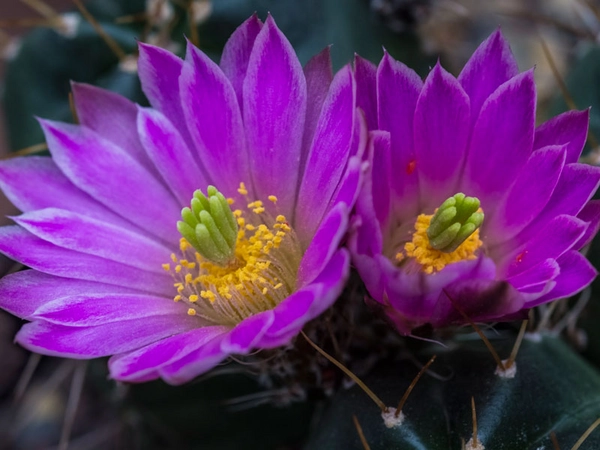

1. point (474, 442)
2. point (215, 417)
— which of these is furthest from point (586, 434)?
point (215, 417)

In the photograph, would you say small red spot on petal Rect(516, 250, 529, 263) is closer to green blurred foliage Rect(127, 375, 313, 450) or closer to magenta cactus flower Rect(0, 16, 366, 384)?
magenta cactus flower Rect(0, 16, 366, 384)

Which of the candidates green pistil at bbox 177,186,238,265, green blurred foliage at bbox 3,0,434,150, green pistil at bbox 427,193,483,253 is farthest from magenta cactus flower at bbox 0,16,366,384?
green blurred foliage at bbox 3,0,434,150

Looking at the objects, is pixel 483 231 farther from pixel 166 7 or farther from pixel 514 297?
pixel 166 7

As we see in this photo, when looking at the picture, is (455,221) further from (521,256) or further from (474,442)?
(474,442)

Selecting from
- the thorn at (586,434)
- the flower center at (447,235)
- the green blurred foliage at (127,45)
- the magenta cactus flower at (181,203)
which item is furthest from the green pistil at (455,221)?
the green blurred foliage at (127,45)

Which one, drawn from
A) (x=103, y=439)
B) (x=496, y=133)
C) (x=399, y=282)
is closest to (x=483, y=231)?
(x=496, y=133)

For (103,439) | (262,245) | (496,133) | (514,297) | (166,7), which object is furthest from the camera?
(103,439)
